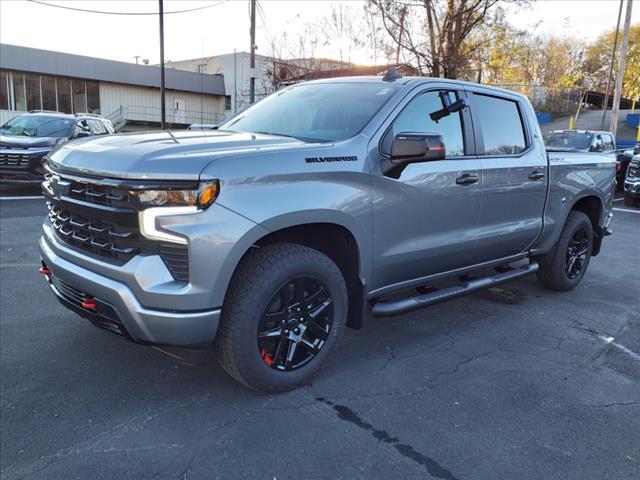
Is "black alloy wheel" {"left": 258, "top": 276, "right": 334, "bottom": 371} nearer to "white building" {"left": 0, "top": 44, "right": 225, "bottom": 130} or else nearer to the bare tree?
the bare tree

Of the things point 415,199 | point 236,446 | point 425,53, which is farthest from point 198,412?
point 425,53

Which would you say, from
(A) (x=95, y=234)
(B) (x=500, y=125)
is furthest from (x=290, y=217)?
(B) (x=500, y=125)

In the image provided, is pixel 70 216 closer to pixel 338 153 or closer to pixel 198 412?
pixel 198 412

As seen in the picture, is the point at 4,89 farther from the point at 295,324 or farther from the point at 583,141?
the point at 295,324

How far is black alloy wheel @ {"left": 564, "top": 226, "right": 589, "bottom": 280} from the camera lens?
5.73 meters

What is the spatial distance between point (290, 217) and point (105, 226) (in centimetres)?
100

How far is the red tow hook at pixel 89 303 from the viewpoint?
287 cm

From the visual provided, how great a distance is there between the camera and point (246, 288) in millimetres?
2889

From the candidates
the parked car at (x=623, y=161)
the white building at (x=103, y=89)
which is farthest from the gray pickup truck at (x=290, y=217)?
the white building at (x=103, y=89)

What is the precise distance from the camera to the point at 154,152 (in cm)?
275

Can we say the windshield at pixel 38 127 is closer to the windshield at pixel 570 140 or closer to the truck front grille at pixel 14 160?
the truck front grille at pixel 14 160

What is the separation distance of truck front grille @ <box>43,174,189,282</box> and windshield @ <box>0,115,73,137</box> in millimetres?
10311

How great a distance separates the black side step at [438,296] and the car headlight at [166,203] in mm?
1507

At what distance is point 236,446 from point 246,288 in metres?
0.82
